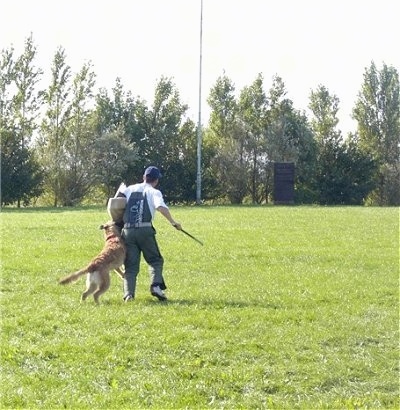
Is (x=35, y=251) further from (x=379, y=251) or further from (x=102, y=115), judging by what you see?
(x=102, y=115)

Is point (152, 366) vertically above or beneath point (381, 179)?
beneath

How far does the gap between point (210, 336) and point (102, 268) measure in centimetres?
265

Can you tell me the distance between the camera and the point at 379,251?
16.2 m

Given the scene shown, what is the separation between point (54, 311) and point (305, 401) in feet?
14.2

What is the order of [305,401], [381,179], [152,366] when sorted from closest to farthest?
1. [305,401]
2. [152,366]
3. [381,179]

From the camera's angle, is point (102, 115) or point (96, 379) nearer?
point (96, 379)

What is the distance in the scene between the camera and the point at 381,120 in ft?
201

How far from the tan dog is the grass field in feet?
0.75

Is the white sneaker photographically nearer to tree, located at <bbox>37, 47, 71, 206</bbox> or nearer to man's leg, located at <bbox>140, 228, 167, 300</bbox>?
man's leg, located at <bbox>140, 228, 167, 300</bbox>

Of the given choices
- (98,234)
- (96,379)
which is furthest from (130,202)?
(98,234)

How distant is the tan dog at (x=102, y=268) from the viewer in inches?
384

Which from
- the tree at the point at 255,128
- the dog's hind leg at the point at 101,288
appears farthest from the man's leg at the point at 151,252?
the tree at the point at 255,128

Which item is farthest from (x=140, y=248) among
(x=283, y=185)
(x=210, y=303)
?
(x=283, y=185)

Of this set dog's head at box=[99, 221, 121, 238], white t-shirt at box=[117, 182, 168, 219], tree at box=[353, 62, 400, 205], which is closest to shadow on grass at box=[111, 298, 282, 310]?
dog's head at box=[99, 221, 121, 238]
